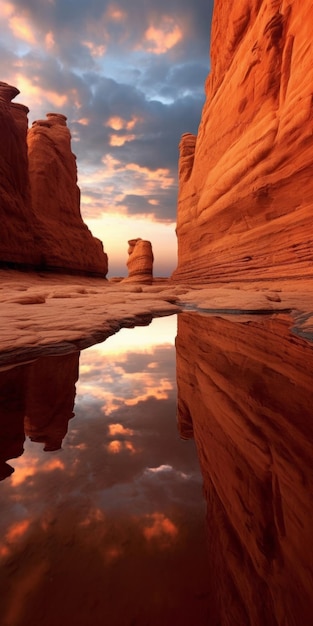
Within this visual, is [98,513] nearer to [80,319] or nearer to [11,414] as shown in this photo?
[11,414]

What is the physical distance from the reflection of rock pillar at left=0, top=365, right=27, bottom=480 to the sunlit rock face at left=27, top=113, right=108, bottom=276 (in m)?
16.4

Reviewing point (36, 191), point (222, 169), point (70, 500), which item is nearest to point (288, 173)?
point (222, 169)

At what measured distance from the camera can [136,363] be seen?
302cm

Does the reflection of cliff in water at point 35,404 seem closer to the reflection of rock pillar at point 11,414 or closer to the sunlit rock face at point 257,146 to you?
the reflection of rock pillar at point 11,414

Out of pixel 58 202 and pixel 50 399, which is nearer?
pixel 50 399

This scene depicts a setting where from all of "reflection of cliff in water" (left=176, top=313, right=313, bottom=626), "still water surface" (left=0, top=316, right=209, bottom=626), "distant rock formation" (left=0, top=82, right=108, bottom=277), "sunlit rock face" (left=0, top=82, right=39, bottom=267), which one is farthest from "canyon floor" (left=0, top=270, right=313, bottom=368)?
"distant rock formation" (left=0, top=82, right=108, bottom=277)

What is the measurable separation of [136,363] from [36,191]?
63.7 ft

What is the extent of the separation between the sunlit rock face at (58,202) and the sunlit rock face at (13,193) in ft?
3.72

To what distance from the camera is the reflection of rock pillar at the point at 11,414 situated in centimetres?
132

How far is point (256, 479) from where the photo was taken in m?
1.14

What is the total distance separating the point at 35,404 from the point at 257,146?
38.9ft

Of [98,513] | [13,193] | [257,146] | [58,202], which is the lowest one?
[98,513]

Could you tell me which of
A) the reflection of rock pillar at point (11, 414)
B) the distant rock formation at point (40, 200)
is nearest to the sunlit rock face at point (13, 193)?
the distant rock formation at point (40, 200)

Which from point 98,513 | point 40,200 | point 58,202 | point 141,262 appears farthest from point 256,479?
point 141,262
